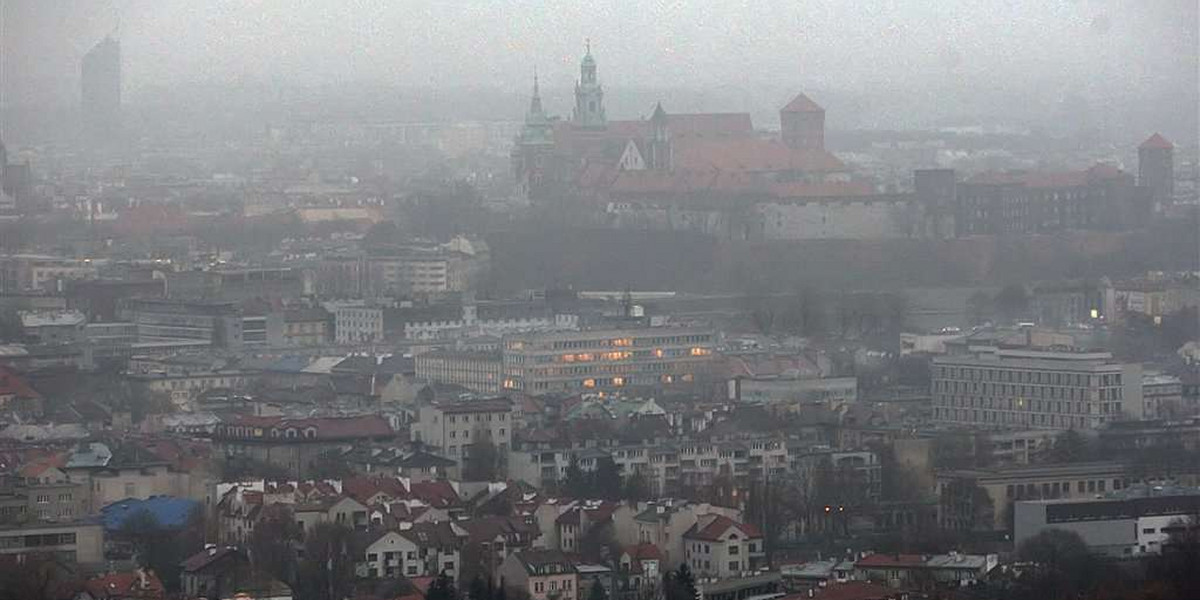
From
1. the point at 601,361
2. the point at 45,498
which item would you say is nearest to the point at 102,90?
the point at 601,361

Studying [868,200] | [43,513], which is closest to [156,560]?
[43,513]

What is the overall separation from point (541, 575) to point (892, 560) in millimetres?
1645

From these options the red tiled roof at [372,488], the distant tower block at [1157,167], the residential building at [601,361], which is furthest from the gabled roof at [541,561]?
the distant tower block at [1157,167]

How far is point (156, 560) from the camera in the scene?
23.3 metres

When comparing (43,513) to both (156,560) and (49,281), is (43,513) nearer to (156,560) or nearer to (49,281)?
(156,560)

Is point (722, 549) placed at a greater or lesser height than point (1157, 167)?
lesser

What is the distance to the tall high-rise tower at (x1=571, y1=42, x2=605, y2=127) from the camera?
54.6 m

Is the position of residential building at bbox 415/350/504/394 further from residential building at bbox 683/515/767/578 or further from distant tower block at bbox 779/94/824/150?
distant tower block at bbox 779/94/824/150

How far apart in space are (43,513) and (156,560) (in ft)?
6.40

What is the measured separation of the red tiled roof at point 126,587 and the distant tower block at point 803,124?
3293cm

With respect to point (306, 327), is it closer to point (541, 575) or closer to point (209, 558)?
point (209, 558)

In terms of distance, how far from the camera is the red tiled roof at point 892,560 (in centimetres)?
2245

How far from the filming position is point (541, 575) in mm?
22344

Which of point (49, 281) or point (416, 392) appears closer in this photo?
point (416, 392)
